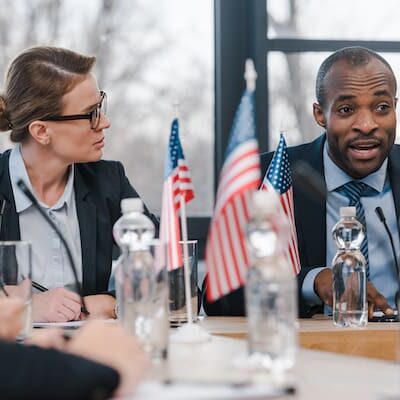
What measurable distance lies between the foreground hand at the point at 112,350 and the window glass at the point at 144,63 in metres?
2.80

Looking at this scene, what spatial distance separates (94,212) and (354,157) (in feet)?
3.03

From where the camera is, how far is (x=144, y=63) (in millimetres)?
4188

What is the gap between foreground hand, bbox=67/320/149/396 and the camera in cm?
128

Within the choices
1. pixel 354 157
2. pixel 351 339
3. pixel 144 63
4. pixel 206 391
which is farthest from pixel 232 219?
pixel 144 63

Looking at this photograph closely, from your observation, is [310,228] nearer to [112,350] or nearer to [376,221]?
[376,221]

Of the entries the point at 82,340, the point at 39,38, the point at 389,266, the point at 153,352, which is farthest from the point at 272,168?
the point at 39,38

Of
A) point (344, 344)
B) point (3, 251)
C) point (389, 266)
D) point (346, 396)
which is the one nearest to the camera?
point (346, 396)

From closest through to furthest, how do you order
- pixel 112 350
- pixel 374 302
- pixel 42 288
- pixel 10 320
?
pixel 112 350 → pixel 10 320 → pixel 374 302 → pixel 42 288

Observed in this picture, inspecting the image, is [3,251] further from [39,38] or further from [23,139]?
[39,38]

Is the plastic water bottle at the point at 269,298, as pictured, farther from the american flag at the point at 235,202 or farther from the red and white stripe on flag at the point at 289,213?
the red and white stripe on flag at the point at 289,213

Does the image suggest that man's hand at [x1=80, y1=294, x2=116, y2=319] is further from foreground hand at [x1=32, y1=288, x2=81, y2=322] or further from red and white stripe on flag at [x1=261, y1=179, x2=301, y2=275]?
red and white stripe on flag at [x1=261, y1=179, x2=301, y2=275]

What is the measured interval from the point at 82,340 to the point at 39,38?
2925 mm

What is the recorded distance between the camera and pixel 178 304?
238 centimetres

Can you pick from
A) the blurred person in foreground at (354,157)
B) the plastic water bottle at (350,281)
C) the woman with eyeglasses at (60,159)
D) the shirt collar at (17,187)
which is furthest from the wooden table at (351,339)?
the shirt collar at (17,187)
